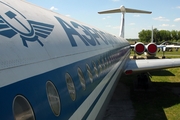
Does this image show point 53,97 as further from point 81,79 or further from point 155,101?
point 155,101

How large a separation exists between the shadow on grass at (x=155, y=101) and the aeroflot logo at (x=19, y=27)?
224 inches

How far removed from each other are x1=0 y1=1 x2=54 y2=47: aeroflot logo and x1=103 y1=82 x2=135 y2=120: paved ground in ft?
17.4

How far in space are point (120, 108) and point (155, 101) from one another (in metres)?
1.77

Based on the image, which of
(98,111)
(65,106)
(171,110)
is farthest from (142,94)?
(65,106)

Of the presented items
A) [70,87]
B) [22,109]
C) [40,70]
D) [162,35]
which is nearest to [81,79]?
[70,87]

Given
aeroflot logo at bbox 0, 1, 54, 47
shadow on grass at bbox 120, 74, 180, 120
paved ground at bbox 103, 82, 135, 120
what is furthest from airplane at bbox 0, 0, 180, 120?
shadow on grass at bbox 120, 74, 180, 120

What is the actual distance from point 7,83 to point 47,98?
57cm

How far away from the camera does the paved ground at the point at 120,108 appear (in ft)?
24.3

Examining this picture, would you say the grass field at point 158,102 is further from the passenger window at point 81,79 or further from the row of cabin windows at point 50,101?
the row of cabin windows at point 50,101

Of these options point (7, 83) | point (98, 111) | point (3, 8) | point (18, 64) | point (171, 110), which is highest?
point (3, 8)

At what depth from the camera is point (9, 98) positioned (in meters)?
1.65

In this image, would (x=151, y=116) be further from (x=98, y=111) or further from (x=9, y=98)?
(x=9, y=98)

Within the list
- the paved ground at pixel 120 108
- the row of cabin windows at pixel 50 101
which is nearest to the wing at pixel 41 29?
the row of cabin windows at pixel 50 101

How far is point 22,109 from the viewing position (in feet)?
5.98
